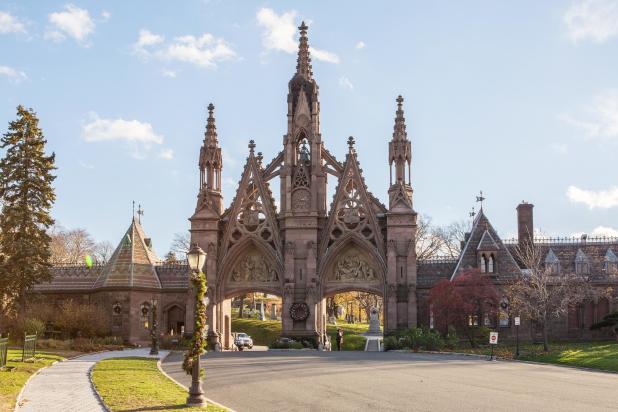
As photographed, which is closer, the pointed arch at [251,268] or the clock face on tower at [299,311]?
the clock face on tower at [299,311]

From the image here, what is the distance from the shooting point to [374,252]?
48.5 m

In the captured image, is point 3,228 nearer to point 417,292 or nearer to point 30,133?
point 30,133

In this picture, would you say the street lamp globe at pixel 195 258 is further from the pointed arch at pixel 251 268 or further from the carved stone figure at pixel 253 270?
the carved stone figure at pixel 253 270

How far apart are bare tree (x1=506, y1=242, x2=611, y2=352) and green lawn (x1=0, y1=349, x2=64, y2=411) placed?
83.4 feet

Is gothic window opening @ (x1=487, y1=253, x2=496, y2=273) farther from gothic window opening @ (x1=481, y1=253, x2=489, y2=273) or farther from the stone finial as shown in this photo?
the stone finial

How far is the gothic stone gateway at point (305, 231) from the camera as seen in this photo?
157 ft

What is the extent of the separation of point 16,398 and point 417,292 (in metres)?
33.0

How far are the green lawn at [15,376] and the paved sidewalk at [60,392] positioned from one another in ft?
0.74

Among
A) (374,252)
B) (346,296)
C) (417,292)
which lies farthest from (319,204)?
(346,296)

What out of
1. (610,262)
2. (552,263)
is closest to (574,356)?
(552,263)

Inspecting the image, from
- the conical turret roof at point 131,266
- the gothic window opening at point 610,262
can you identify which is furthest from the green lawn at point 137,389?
the gothic window opening at point 610,262

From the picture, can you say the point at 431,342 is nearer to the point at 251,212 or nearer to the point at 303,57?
the point at 251,212

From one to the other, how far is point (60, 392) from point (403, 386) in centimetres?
944

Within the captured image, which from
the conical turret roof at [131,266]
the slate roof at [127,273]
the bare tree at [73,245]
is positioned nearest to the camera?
the conical turret roof at [131,266]
